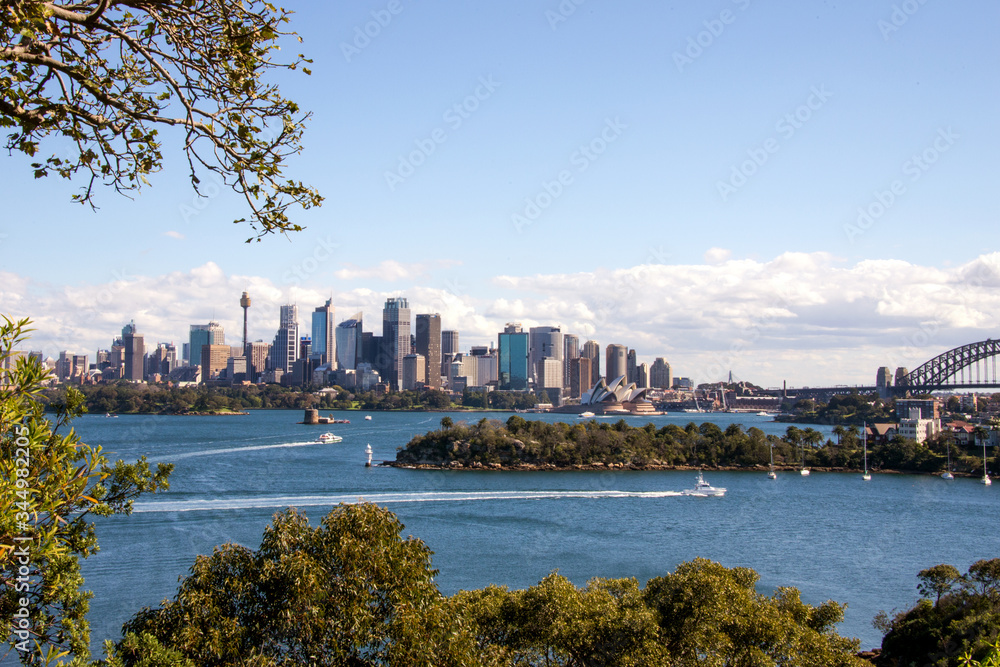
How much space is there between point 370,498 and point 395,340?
126507mm

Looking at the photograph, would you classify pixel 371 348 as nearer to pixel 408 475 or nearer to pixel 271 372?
pixel 271 372

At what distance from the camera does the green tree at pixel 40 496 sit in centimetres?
289

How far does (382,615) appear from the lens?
17.6 feet

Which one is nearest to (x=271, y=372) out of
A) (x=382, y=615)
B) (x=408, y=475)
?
(x=408, y=475)

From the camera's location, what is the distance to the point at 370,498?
28469 mm

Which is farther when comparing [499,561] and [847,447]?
[847,447]

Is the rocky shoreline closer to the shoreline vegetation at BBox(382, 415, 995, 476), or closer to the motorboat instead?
the shoreline vegetation at BBox(382, 415, 995, 476)

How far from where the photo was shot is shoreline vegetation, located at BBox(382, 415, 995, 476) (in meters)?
43.0

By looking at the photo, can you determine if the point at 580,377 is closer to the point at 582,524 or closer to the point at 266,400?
the point at 266,400

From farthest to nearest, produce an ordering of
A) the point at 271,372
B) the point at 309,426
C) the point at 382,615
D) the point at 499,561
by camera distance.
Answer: the point at 271,372 < the point at 309,426 < the point at 499,561 < the point at 382,615

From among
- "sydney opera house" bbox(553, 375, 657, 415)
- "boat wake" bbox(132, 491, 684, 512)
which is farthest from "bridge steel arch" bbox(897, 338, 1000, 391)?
"boat wake" bbox(132, 491, 684, 512)

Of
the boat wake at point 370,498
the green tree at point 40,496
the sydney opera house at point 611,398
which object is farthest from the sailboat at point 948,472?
the sydney opera house at point 611,398

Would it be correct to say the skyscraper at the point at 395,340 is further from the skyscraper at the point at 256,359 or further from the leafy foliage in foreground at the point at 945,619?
the leafy foliage in foreground at the point at 945,619

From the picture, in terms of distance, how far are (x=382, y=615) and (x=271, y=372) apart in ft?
479
